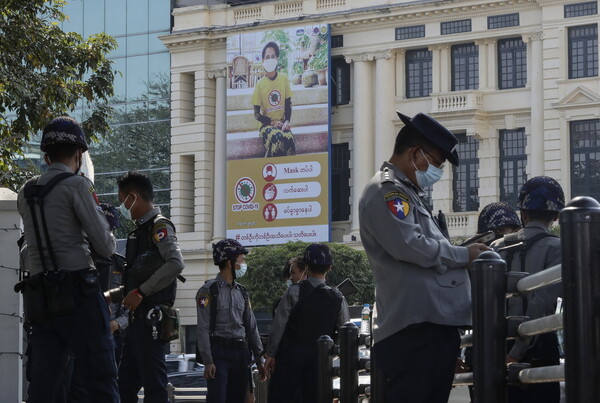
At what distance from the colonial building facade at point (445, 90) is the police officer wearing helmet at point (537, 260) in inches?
1743

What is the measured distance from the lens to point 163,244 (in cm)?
952

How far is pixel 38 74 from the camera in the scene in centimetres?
1894

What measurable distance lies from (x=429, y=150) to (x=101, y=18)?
6110 centimetres

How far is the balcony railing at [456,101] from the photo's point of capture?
53562mm

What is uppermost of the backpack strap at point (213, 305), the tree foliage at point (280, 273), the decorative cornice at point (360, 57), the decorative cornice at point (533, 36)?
the decorative cornice at point (533, 36)

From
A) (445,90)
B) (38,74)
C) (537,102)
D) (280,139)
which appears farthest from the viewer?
(280,139)

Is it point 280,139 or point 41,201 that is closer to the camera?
point 41,201

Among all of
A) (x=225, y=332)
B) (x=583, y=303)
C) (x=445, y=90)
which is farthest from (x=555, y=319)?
(x=445, y=90)

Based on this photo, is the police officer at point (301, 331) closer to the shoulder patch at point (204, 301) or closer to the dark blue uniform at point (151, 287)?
the shoulder patch at point (204, 301)

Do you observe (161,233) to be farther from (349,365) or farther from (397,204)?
(397,204)

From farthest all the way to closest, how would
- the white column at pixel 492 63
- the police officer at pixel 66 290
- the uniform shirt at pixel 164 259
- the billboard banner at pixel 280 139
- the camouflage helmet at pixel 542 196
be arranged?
the billboard banner at pixel 280 139 < the white column at pixel 492 63 < the uniform shirt at pixel 164 259 < the camouflage helmet at pixel 542 196 < the police officer at pixel 66 290

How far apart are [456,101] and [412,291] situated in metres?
48.2

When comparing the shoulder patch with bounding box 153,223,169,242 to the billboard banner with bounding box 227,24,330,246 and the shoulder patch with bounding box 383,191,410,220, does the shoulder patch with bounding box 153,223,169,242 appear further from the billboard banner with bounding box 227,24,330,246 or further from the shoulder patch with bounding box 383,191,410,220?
the billboard banner with bounding box 227,24,330,246

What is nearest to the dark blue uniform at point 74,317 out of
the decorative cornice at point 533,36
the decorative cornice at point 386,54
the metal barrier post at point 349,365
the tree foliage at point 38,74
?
the metal barrier post at point 349,365
